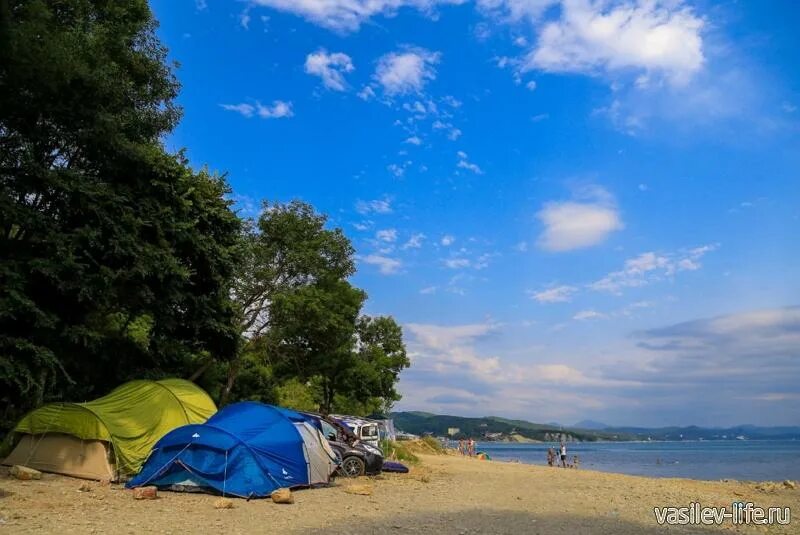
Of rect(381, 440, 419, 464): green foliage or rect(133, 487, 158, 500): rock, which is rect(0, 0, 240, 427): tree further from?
rect(381, 440, 419, 464): green foliage

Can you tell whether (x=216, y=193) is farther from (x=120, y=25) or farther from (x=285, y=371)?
(x=285, y=371)

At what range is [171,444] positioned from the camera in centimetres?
1328

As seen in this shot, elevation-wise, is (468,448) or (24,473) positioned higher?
(24,473)

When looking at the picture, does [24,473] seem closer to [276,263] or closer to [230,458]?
[230,458]

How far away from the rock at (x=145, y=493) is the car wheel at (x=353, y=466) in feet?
21.7

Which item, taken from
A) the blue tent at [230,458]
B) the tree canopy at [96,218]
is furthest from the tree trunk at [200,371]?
the blue tent at [230,458]

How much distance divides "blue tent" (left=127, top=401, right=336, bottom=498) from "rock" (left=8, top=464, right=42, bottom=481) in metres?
2.16

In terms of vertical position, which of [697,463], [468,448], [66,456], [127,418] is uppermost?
[127,418]

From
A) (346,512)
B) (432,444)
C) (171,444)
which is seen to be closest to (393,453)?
(171,444)

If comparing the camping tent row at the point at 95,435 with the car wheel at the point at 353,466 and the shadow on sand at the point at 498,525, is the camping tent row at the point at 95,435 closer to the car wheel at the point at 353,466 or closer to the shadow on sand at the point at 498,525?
the car wheel at the point at 353,466

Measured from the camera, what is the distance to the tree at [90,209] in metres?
15.3

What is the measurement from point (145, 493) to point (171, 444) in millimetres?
1538

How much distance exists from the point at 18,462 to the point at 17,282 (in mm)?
4472

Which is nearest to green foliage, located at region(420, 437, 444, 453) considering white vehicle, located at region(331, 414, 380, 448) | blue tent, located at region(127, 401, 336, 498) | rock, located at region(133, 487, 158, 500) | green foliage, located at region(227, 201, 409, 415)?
green foliage, located at region(227, 201, 409, 415)
